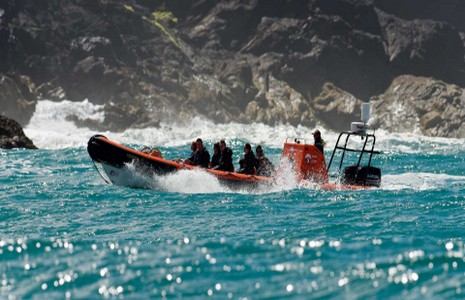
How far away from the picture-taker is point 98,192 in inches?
721

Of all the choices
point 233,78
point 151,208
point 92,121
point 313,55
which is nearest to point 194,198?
point 151,208

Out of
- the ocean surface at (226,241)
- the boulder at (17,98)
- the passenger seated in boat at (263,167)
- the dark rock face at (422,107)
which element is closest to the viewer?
the ocean surface at (226,241)

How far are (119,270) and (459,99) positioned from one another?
65.8 metres

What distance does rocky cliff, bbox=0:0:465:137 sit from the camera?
62.6 metres

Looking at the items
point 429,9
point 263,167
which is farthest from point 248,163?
→ point 429,9

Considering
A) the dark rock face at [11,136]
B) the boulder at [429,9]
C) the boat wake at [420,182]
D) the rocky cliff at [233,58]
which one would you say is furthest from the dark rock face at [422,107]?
the boat wake at [420,182]

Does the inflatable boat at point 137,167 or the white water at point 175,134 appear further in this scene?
the white water at point 175,134

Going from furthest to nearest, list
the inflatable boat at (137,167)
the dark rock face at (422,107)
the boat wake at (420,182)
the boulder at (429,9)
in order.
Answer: the boulder at (429,9) < the dark rock face at (422,107) < the boat wake at (420,182) < the inflatable boat at (137,167)

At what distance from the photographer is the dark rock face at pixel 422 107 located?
68.7 meters

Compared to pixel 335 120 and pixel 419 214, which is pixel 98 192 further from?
pixel 335 120

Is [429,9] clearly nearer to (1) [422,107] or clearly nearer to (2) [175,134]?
(1) [422,107]

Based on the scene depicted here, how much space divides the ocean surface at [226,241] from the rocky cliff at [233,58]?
1646 inches

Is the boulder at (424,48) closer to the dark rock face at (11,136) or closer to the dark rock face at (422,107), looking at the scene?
the dark rock face at (422,107)

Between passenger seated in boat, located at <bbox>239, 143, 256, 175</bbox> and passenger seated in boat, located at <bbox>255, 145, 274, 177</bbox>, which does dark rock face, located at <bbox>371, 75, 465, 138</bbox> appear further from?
passenger seated in boat, located at <bbox>239, 143, 256, 175</bbox>
